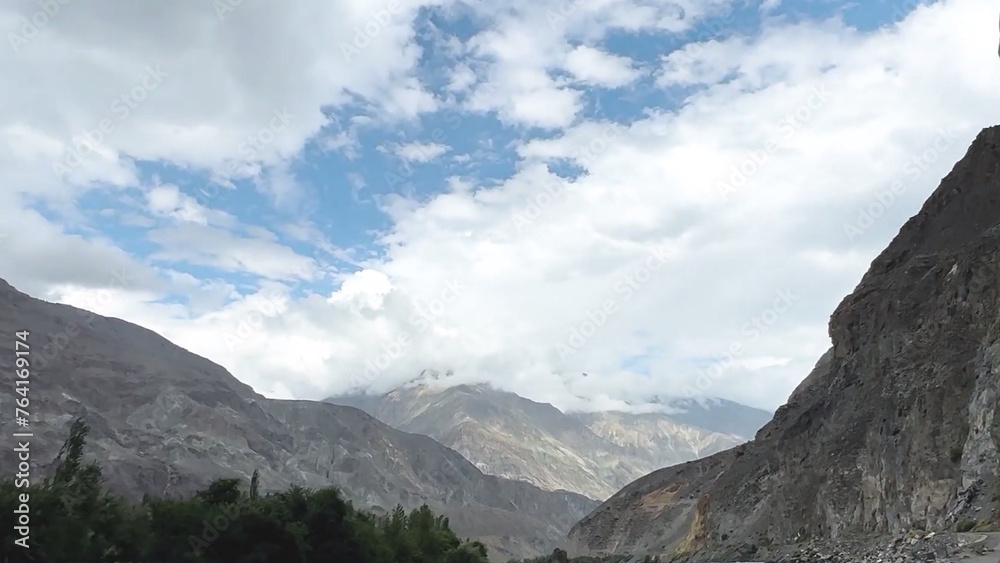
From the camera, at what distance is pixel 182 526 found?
40.1 meters

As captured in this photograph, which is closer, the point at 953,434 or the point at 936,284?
the point at 953,434

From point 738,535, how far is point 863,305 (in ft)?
91.0

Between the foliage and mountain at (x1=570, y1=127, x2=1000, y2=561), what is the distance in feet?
108

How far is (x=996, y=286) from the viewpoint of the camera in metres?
57.8

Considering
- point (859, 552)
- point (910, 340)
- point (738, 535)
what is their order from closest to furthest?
1. point (859, 552)
2. point (910, 340)
3. point (738, 535)

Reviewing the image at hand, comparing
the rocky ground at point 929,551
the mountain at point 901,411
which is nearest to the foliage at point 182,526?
the rocky ground at point 929,551

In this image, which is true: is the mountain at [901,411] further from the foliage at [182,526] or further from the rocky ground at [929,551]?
the foliage at [182,526]

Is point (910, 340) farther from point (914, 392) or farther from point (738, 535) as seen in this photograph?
point (738, 535)

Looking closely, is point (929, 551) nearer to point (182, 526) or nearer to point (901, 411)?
point (182, 526)

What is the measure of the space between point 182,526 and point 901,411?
52.3m

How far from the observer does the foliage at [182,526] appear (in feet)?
119

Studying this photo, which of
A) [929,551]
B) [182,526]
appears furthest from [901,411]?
[182,526]

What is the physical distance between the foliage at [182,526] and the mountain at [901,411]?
33.1 m

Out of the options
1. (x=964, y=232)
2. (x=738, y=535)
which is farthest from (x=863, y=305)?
(x=738, y=535)
